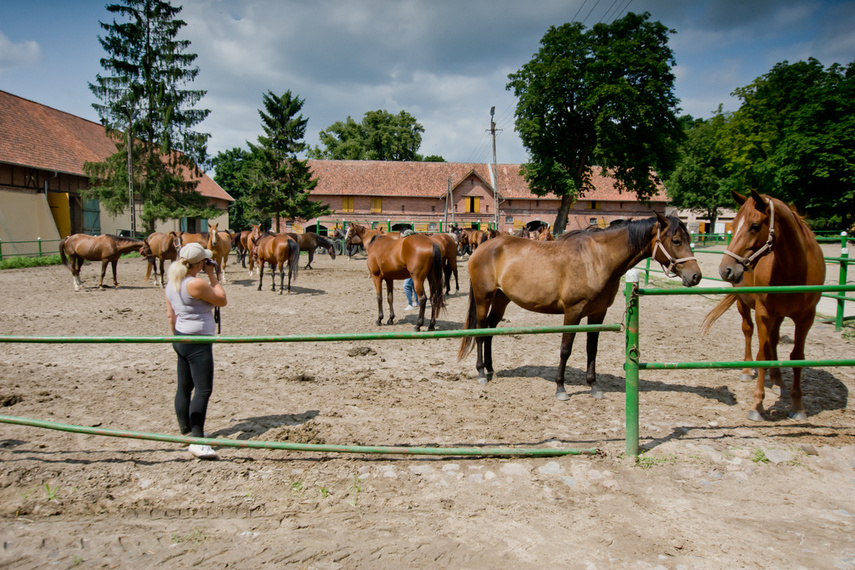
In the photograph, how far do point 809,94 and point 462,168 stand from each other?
27.6 meters

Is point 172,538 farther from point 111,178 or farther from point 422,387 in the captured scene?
point 111,178

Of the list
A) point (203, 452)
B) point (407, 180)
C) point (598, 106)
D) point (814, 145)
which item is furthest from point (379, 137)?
point (203, 452)

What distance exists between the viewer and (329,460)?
3.58 metres

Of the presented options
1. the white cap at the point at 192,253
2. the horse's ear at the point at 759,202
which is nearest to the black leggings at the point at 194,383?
the white cap at the point at 192,253

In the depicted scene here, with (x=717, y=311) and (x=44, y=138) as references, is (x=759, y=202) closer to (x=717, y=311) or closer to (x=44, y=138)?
(x=717, y=311)

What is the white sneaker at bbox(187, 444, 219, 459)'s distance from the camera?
3.54m

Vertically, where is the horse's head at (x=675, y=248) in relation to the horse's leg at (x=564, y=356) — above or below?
above

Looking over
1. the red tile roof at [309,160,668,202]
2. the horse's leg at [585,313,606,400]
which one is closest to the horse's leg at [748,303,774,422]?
the horse's leg at [585,313,606,400]

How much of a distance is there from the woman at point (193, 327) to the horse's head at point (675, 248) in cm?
403

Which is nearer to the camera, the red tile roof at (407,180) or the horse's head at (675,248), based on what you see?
the horse's head at (675,248)

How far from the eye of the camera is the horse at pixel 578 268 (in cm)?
464

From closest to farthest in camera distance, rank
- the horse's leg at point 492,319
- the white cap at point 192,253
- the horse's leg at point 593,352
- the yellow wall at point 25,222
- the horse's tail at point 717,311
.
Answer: the white cap at point 192,253 < the horse's leg at point 593,352 < the horse's tail at point 717,311 < the horse's leg at point 492,319 < the yellow wall at point 25,222

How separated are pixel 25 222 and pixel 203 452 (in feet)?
92.9

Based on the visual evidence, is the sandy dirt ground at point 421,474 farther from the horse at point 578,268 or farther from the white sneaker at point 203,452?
the horse at point 578,268
